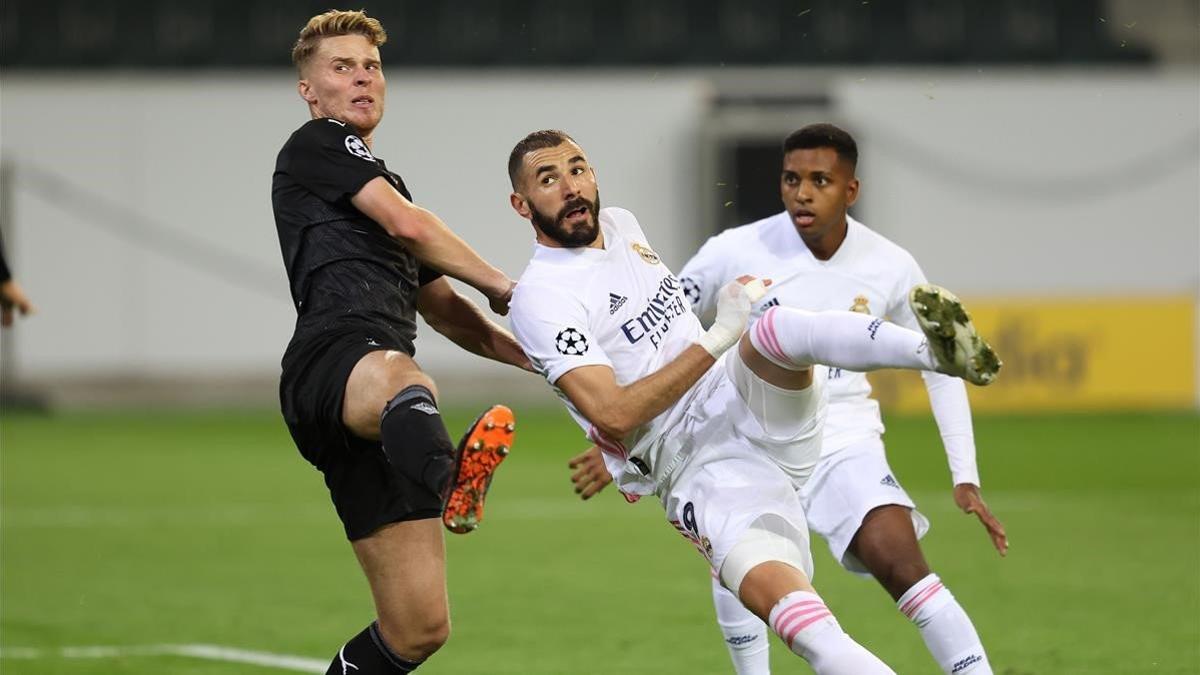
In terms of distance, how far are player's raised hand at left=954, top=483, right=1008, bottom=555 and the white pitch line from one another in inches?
108

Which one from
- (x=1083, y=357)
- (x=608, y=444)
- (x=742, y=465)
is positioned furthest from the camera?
(x=1083, y=357)

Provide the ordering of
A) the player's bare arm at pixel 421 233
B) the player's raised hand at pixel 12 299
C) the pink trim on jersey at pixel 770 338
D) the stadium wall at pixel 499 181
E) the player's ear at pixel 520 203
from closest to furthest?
the pink trim on jersey at pixel 770 338
the player's bare arm at pixel 421 233
the player's ear at pixel 520 203
the player's raised hand at pixel 12 299
the stadium wall at pixel 499 181

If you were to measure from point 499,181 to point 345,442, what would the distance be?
693 inches

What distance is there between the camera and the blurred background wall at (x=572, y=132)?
21594 mm

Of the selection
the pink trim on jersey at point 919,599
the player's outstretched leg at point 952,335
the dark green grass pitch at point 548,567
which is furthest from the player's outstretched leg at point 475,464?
the dark green grass pitch at point 548,567

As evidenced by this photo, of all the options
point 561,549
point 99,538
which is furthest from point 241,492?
point 561,549

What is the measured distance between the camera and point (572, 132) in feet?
74.7

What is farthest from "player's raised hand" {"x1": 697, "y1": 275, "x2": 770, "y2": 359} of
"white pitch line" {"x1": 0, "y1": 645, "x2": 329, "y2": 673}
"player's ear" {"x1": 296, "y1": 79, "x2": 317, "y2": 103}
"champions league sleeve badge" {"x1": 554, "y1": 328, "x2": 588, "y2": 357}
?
"white pitch line" {"x1": 0, "y1": 645, "x2": 329, "y2": 673}

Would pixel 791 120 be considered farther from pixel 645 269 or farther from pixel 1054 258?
pixel 645 269

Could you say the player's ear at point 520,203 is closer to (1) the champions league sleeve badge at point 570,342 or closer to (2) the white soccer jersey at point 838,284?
(1) the champions league sleeve badge at point 570,342

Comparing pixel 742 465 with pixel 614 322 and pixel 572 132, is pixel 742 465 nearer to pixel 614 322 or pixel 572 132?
pixel 614 322

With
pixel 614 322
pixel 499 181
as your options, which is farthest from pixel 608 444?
pixel 499 181

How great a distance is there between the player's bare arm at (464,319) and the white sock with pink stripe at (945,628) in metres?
1.56

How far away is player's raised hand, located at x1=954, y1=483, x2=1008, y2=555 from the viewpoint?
569cm
